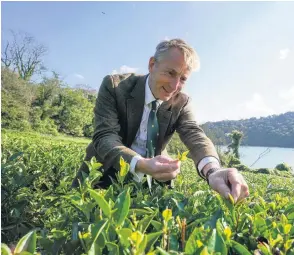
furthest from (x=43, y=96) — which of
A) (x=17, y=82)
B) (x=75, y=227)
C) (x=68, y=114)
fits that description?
(x=75, y=227)

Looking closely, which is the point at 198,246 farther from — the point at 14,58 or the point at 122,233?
the point at 14,58

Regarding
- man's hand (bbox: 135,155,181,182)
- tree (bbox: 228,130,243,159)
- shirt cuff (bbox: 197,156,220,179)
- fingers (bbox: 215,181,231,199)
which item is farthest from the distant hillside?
man's hand (bbox: 135,155,181,182)

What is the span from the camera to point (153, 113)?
2.64 metres

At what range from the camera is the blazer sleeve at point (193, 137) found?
2330mm

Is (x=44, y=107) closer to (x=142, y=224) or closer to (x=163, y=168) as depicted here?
(x=163, y=168)

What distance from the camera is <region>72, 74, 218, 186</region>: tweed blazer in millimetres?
2316

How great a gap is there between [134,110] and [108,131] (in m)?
0.40

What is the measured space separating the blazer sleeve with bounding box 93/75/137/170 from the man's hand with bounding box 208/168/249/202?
47 cm

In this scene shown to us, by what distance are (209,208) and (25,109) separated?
2770 cm

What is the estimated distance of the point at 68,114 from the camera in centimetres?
3512

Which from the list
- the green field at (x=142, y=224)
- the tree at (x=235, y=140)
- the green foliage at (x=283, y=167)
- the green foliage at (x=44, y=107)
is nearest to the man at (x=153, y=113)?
the green field at (x=142, y=224)

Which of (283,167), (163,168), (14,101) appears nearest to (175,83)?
(163,168)

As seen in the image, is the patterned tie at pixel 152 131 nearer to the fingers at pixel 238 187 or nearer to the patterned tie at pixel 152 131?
the patterned tie at pixel 152 131

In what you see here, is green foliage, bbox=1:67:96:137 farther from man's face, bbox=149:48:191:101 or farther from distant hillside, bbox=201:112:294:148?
distant hillside, bbox=201:112:294:148
